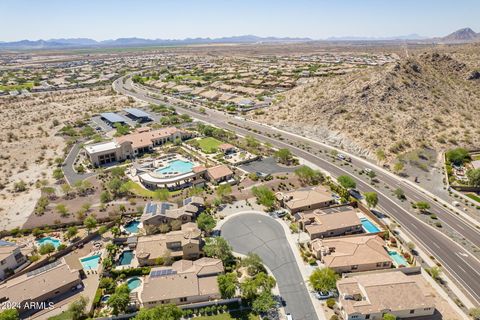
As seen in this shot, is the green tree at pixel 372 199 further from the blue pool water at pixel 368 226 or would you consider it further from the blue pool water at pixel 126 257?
the blue pool water at pixel 126 257

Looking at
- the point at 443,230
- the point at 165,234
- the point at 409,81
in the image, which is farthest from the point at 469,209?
the point at 409,81

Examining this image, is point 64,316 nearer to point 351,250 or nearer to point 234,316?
point 234,316

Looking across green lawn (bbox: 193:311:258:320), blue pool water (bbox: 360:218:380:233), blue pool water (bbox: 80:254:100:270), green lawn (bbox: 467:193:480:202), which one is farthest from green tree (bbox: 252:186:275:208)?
green lawn (bbox: 467:193:480:202)

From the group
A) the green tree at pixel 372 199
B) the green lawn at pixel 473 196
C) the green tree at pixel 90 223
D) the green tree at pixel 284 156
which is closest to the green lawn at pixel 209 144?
the green tree at pixel 284 156

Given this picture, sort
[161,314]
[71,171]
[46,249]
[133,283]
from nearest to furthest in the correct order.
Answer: [161,314] → [133,283] → [46,249] → [71,171]

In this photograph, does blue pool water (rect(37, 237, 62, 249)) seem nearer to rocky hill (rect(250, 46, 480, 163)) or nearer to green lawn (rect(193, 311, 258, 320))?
green lawn (rect(193, 311, 258, 320))

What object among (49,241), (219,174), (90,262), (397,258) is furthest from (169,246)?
(397,258)

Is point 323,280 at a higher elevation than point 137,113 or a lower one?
lower
